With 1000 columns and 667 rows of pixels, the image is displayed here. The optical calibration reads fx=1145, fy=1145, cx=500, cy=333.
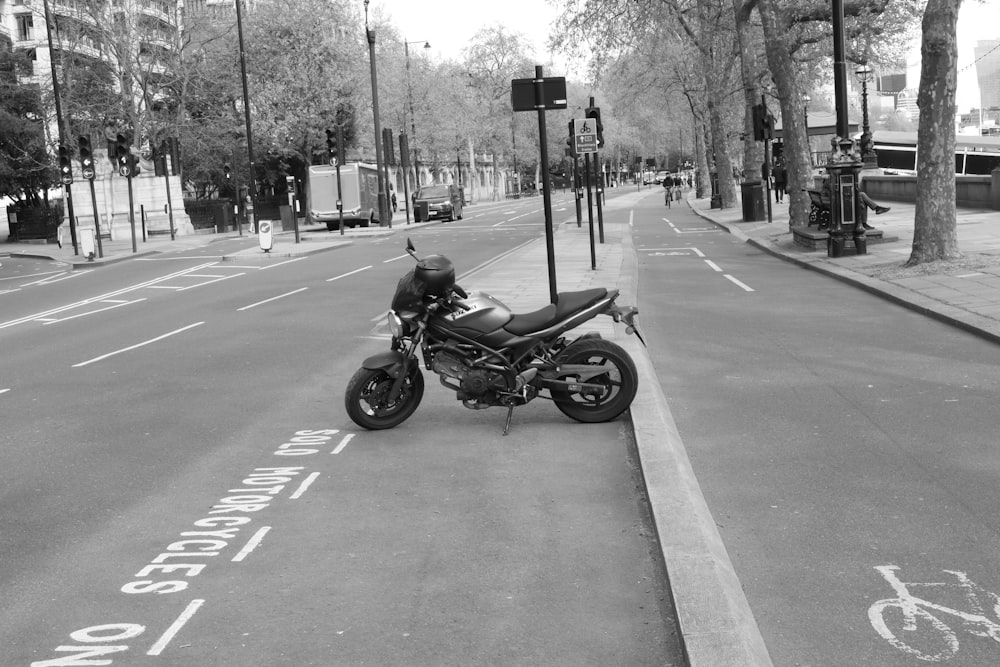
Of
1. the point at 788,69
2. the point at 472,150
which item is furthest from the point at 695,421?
the point at 472,150

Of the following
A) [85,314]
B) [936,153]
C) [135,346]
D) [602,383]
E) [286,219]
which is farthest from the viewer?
[286,219]

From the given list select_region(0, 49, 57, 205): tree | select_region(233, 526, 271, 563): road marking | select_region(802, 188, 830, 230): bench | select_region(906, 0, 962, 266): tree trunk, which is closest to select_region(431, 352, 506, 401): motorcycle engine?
select_region(233, 526, 271, 563): road marking

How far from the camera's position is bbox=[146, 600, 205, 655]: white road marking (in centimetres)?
444

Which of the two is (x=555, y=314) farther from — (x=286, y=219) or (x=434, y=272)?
(x=286, y=219)

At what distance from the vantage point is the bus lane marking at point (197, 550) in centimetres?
448

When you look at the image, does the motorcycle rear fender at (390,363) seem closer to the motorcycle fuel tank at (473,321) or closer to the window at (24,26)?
the motorcycle fuel tank at (473,321)

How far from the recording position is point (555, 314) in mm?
8047

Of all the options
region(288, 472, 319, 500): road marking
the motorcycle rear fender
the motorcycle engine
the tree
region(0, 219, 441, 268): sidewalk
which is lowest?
region(288, 472, 319, 500): road marking

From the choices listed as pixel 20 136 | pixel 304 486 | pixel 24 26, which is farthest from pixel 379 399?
pixel 24 26

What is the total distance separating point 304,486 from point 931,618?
375 centimetres

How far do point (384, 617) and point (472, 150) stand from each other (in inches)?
3771

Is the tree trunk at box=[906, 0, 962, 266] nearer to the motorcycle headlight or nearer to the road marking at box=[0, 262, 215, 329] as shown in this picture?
the motorcycle headlight

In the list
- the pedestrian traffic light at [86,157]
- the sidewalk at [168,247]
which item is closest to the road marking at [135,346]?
the sidewalk at [168,247]

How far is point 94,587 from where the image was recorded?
521 cm
